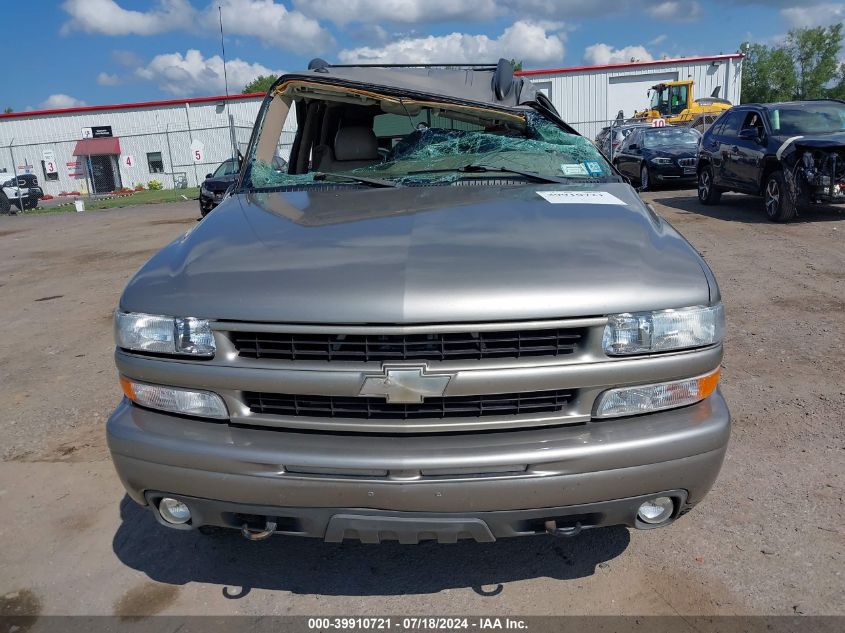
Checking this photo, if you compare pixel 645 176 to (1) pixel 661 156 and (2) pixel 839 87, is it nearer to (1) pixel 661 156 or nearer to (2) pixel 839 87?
(1) pixel 661 156

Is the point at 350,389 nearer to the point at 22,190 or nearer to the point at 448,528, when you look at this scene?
the point at 448,528

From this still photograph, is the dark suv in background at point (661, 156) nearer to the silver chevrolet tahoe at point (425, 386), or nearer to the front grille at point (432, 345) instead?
the silver chevrolet tahoe at point (425, 386)

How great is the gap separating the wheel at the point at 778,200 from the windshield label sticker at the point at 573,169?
8.32m

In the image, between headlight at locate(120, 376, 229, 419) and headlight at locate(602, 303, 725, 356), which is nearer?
headlight at locate(602, 303, 725, 356)

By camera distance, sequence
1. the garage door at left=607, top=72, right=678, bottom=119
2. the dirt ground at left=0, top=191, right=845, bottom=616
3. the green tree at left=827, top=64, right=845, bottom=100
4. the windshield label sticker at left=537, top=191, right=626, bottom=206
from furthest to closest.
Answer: the green tree at left=827, top=64, right=845, bottom=100
the garage door at left=607, top=72, right=678, bottom=119
the windshield label sticker at left=537, top=191, right=626, bottom=206
the dirt ground at left=0, top=191, right=845, bottom=616

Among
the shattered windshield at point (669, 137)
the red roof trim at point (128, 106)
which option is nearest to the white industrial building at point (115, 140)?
the red roof trim at point (128, 106)

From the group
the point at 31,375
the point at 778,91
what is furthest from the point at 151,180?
the point at 778,91

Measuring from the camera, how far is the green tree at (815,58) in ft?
252

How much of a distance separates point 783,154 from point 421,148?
863 cm

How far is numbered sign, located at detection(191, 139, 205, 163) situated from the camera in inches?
1220

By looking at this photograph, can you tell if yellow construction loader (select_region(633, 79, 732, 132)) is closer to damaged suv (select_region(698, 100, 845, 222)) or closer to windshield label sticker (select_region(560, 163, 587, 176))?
damaged suv (select_region(698, 100, 845, 222))

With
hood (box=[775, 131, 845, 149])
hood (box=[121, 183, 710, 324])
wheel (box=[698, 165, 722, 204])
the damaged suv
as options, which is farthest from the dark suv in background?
hood (box=[121, 183, 710, 324])

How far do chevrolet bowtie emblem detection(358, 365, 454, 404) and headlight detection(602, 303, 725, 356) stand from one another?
0.53 m

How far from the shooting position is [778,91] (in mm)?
78000
